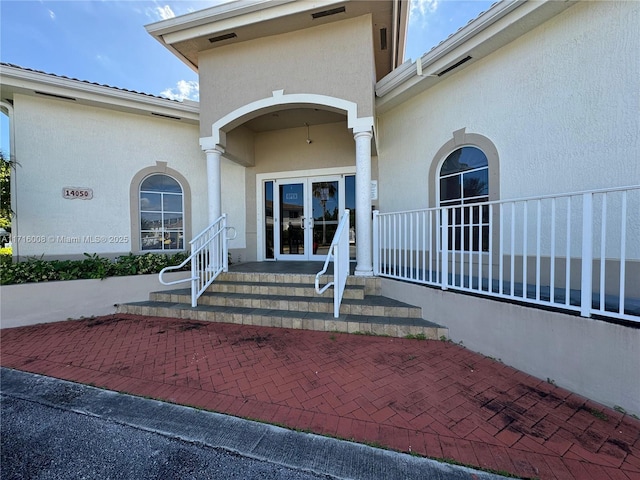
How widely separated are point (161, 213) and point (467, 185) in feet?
21.9

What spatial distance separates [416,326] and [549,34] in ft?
13.6

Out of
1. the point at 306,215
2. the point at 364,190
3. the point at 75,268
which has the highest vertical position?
the point at 364,190

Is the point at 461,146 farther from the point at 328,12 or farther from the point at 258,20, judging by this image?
the point at 258,20

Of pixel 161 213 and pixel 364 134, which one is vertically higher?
pixel 364 134

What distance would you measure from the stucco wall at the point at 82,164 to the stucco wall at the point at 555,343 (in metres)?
6.50

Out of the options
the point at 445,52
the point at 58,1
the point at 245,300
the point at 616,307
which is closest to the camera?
the point at 616,307

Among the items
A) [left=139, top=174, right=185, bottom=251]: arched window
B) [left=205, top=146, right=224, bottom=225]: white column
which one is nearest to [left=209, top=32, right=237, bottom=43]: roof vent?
[left=205, top=146, right=224, bottom=225]: white column

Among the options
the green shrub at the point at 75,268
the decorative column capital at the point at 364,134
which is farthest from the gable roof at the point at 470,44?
the green shrub at the point at 75,268

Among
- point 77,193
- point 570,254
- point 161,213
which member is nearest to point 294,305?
point 570,254

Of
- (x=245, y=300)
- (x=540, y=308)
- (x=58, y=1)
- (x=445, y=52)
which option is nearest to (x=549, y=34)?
(x=445, y=52)

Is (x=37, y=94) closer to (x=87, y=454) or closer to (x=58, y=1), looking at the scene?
(x=58, y=1)

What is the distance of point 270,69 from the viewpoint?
5043 mm

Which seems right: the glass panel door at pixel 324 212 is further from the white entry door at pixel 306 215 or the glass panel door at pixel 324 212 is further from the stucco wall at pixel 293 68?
the stucco wall at pixel 293 68

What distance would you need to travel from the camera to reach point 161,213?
6.60 metres
